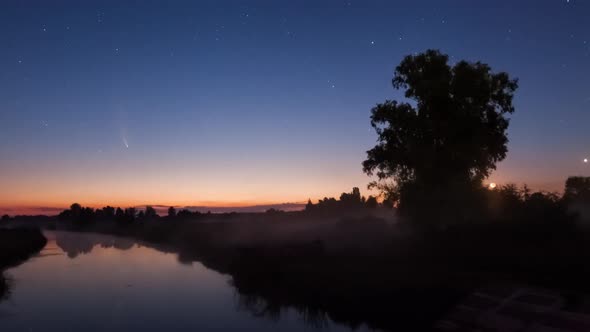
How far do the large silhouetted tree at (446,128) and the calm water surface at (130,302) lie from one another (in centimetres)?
1616

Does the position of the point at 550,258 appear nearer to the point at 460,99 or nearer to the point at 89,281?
the point at 460,99

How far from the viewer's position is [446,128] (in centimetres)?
3731

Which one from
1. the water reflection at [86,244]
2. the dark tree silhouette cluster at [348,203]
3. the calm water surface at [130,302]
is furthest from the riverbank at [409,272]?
the dark tree silhouette cluster at [348,203]

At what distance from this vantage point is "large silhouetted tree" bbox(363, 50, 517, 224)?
3766 centimetres

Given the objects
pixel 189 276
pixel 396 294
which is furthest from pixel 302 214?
pixel 396 294

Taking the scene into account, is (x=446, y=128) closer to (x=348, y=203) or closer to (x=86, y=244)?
(x=86, y=244)

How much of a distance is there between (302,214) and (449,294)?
122748mm

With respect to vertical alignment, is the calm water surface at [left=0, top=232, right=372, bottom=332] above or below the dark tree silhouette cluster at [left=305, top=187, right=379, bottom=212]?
below

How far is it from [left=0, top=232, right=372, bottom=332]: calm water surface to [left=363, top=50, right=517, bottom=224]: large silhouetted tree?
53.0 feet

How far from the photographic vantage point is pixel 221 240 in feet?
259

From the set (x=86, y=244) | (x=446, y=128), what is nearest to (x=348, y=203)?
(x=86, y=244)

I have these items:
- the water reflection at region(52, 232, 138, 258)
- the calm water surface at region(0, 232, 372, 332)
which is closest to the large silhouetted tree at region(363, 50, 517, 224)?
the calm water surface at region(0, 232, 372, 332)

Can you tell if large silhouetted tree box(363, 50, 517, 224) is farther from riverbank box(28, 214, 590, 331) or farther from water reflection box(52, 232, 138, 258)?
water reflection box(52, 232, 138, 258)

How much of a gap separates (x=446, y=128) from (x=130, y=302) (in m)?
26.9
